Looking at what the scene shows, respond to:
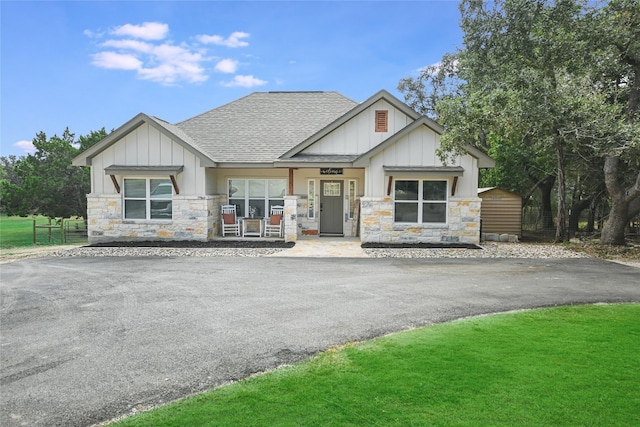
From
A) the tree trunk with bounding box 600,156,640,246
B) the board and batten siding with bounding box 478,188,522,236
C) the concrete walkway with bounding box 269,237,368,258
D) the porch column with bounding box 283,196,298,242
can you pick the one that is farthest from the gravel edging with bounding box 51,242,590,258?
the board and batten siding with bounding box 478,188,522,236

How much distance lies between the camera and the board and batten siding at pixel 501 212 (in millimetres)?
17609

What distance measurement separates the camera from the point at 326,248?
14219 mm

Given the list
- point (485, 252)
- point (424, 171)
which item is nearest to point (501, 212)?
point (485, 252)

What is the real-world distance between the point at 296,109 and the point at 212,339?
16.2 meters

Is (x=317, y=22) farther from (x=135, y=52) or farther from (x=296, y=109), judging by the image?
(x=135, y=52)

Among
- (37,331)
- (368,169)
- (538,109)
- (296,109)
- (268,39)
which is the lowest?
(37,331)

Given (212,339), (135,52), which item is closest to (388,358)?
(212,339)

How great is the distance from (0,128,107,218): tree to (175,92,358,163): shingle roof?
9445mm

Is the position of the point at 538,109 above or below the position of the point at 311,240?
above

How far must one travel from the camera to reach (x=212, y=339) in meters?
5.59

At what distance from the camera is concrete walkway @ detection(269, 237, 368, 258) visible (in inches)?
509

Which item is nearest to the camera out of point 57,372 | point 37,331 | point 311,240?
point 57,372

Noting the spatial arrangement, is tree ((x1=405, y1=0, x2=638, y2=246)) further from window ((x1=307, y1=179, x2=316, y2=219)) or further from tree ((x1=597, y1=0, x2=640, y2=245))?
window ((x1=307, y1=179, x2=316, y2=219))

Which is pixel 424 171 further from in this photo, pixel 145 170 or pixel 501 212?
pixel 145 170
